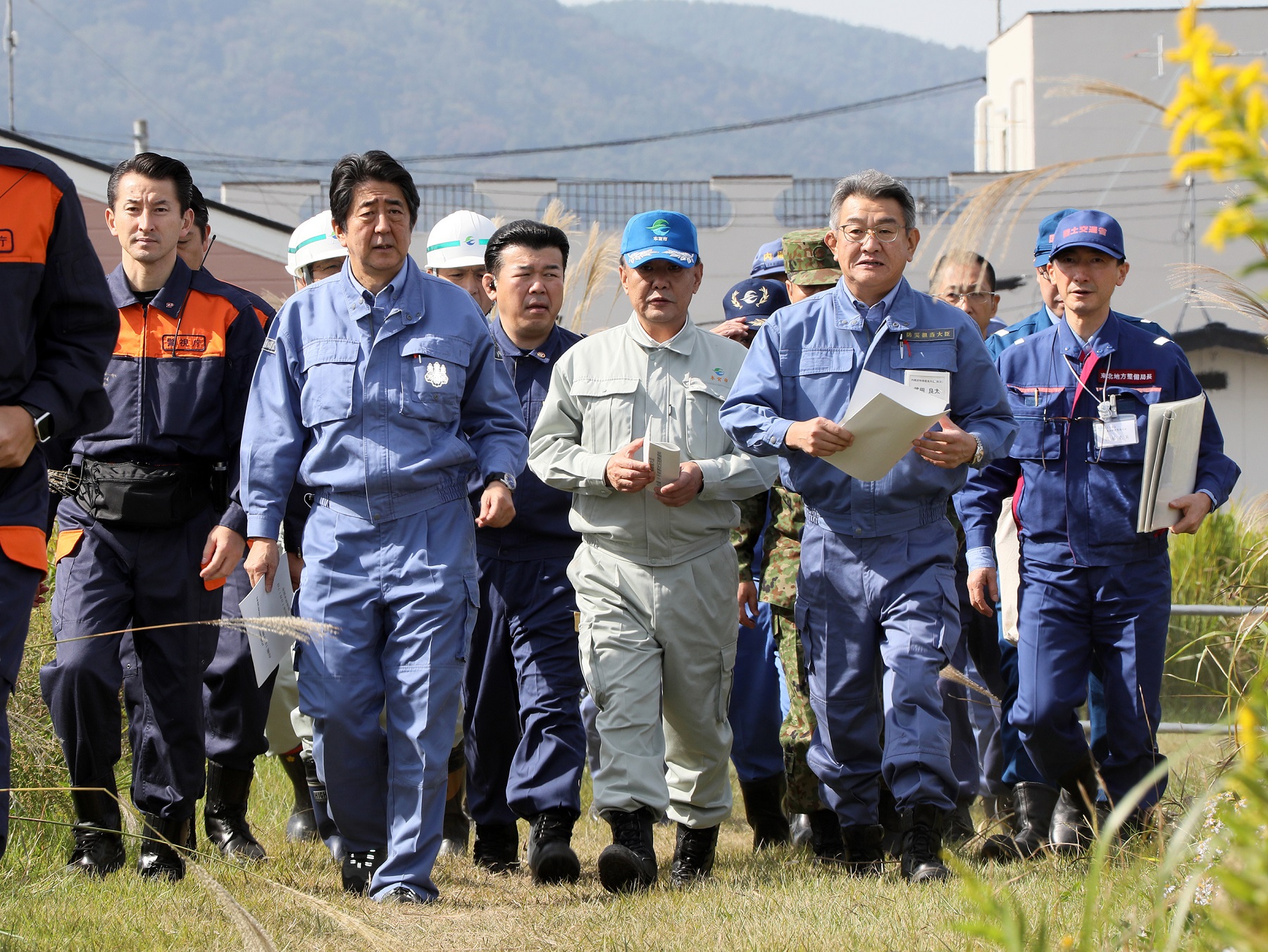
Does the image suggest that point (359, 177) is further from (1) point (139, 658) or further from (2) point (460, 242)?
(2) point (460, 242)

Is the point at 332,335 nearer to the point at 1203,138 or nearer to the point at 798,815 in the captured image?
the point at 798,815

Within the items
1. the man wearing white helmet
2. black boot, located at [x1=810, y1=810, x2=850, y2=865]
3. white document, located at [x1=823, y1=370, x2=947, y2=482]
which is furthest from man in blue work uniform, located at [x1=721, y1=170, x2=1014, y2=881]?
the man wearing white helmet

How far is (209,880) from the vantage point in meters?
2.76

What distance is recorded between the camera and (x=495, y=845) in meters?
5.79

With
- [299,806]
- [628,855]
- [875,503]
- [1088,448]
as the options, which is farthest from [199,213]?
[1088,448]

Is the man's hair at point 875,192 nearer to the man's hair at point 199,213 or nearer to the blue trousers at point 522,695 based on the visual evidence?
the blue trousers at point 522,695

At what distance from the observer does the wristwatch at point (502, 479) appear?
16.3ft

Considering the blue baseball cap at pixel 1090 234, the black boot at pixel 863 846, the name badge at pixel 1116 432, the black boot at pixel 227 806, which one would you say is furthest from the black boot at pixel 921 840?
the black boot at pixel 227 806

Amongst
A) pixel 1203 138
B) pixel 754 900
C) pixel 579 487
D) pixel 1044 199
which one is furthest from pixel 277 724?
pixel 1044 199

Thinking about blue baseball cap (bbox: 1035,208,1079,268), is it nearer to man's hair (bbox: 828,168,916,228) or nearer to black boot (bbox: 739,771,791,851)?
man's hair (bbox: 828,168,916,228)

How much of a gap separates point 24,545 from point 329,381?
141 centimetres

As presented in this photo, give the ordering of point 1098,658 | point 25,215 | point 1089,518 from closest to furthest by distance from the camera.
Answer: point 25,215 → point 1089,518 → point 1098,658

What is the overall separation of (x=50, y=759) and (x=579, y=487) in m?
2.23

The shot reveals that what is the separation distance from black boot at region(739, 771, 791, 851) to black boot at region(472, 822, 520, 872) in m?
1.06
